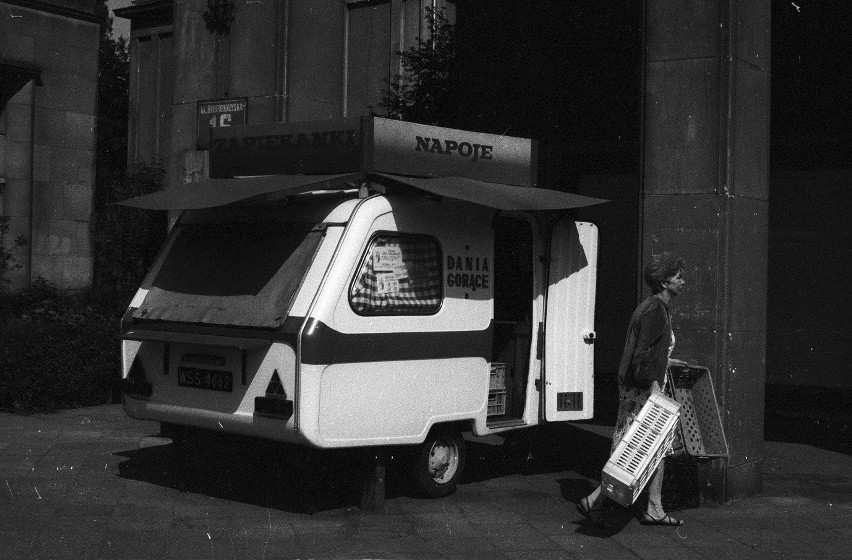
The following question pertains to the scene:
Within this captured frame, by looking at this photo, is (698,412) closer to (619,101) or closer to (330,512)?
(330,512)

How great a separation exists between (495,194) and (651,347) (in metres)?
1.61

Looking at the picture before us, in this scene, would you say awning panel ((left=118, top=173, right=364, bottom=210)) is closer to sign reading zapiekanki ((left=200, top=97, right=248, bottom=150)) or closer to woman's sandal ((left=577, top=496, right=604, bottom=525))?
woman's sandal ((left=577, top=496, right=604, bottom=525))

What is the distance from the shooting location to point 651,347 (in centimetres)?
790

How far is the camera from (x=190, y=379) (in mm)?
8477

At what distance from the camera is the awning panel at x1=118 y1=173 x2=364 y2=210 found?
8000 millimetres

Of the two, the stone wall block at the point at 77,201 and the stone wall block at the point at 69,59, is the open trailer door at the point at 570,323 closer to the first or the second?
the stone wall block at the point at 77,201

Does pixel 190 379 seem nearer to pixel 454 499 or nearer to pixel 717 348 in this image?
pixel 454 499

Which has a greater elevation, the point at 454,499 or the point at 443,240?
the point at 443,240

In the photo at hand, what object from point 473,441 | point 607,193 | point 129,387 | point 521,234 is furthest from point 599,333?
point 129,387

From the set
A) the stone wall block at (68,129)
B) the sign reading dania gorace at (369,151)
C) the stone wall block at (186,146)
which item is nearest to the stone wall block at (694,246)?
the sign reading dania gorace at (369,151)

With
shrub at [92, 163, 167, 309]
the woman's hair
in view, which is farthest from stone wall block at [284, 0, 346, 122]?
the woman's hair

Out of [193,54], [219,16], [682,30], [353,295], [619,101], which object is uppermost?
[219,16]

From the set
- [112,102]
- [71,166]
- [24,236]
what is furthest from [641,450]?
[112,102]

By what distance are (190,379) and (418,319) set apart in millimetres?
1679
